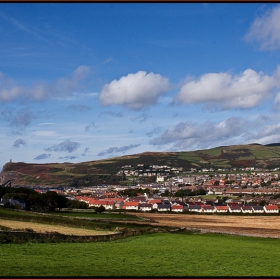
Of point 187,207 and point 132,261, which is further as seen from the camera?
point 187,207

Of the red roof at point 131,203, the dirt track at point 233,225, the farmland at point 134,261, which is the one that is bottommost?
the dirt track at point 233,225

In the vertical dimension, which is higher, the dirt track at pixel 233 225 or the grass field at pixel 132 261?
the grass field at pixel 132 261

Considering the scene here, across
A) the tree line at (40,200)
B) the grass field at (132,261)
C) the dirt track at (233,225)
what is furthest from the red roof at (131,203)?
the grass field at (132,261)

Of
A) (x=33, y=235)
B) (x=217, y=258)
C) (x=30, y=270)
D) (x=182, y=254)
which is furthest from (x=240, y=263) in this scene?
(x=33, y=235)

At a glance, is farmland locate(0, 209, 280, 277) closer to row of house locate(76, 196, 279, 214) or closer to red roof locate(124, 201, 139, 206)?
row of house locate(76, 196, 279, 214)

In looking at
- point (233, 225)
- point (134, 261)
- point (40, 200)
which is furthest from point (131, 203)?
point (134, 261)

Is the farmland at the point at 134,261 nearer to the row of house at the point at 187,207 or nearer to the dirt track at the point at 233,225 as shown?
the dirt track at the point at 233,225

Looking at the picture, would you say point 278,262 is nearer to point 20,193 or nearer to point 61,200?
point 61,200

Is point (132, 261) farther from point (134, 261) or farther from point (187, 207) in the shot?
point (187, 207)
